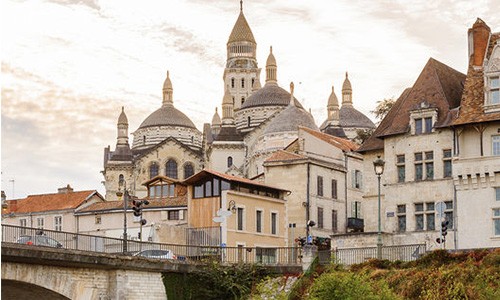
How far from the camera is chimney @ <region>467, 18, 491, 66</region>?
61406mm

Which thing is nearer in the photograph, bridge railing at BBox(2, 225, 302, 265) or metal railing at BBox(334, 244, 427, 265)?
bridge railing at BBox(2, 225, 302, 265)

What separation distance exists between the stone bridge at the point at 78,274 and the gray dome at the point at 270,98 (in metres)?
97.8

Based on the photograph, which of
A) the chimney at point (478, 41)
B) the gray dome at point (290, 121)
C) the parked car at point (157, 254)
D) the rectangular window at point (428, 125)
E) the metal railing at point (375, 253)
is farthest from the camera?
the gray dome at point (290, 121)

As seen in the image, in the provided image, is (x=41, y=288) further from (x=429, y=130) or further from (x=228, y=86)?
(x=228, y=86)

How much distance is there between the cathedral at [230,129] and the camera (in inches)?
5408

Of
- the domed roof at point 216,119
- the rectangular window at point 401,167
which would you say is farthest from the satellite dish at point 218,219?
the domed roof at point 216,119

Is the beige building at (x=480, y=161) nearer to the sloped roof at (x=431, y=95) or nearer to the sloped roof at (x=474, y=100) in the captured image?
the sloped roof at (x=474, y=100)

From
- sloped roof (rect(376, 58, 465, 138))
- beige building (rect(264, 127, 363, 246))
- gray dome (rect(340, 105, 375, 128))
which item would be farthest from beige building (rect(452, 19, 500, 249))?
gray dome (rect(340, 105, 375, 128))

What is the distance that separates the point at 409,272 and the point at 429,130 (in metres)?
15.4

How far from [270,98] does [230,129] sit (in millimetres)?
7172

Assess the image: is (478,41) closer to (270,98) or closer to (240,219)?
(240,219)

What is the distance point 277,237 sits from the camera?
242 feet

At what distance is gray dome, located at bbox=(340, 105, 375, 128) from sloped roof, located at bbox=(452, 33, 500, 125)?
90386 mm

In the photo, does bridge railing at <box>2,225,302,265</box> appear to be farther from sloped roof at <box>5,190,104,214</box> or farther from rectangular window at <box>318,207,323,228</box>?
sloped roof at <box>5,190,104,214</box>
